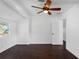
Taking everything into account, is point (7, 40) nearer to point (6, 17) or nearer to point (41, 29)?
point (6, 17)

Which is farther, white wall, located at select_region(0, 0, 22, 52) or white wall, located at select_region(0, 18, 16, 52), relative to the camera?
white wall, located at select_region(0, 18, 16, 52)

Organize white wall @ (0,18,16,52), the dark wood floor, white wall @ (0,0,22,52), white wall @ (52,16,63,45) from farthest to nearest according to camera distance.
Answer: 1. white wall @ (52,16,63,45)
2. white wall @ (0,18,16,52)
3. the dark wood floor
4. white wall @ (0,0,22,52)

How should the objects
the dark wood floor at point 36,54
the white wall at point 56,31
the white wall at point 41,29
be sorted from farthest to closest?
the white wall at point 41,29
the white wall at point 56,31
the dark wood floor at point 36,54

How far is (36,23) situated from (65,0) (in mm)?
5875

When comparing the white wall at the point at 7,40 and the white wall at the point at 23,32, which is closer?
the white wall at the point at 7,40

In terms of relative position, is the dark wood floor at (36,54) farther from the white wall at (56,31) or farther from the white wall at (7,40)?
the white wall at (56,31)

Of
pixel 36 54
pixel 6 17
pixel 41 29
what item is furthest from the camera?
pixel 41 29

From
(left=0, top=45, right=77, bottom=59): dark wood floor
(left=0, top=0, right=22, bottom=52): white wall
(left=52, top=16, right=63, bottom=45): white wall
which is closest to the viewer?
(left=0, top=0, right=22, bottom=52): white wall

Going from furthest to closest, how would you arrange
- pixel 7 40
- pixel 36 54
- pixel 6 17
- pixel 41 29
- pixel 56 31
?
pixel 41 29, pixel 56 31, pixel 7 40, pixel 6 17, pixel 36 54

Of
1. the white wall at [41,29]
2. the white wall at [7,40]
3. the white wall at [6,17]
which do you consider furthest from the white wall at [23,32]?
the white wall at [6,17]

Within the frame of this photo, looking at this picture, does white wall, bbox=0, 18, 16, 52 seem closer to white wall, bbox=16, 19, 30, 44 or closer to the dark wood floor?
the dark wood floor

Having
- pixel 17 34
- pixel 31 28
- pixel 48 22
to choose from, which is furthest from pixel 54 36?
pixel 17 34

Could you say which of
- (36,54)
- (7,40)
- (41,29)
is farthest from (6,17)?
(41,29)

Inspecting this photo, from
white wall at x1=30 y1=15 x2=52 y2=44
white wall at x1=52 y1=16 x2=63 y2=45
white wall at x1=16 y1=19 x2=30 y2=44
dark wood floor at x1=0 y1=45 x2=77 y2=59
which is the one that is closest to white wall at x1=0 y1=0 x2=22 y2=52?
dark wood floor at x1=0 y1=45 x2=77 y2=59
